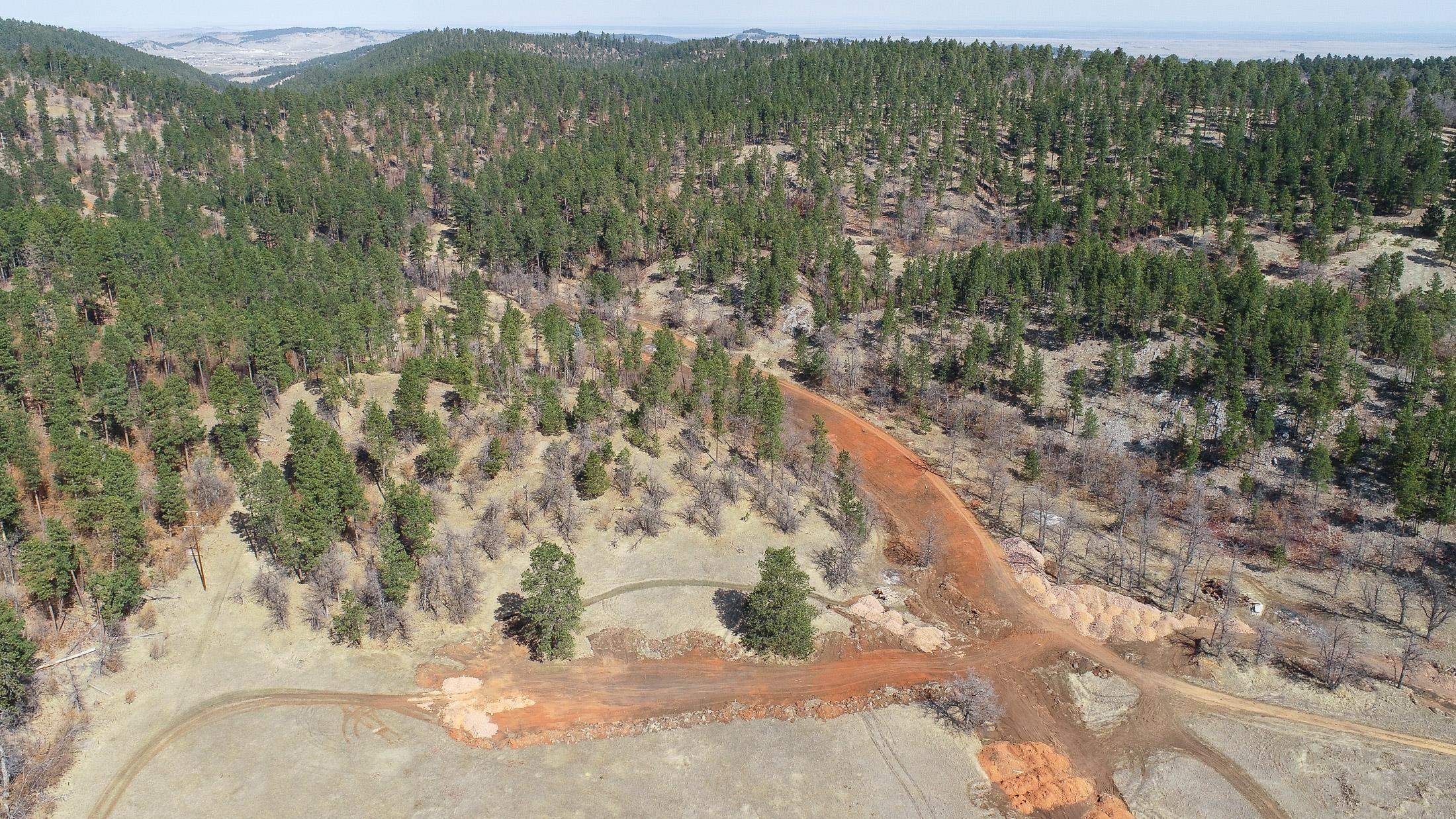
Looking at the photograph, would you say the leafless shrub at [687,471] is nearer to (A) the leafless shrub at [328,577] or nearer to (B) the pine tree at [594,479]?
(B) the pine tree at [594,479]

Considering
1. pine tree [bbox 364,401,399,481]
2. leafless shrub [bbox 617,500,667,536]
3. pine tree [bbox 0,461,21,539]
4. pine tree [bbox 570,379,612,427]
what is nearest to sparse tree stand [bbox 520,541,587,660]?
leafless shrub [bbox 617,500,667,536]

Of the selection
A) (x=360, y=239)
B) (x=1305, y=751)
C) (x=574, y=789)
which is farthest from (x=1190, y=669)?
(x=360, y=239)

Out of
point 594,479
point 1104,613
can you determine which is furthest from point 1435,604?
point 594,479

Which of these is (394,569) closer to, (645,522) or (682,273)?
(645,522)

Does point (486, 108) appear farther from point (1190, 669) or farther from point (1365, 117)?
point (1190, 669)

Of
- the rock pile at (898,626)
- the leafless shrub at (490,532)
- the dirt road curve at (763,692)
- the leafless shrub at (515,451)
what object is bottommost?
the dirt road curve at (763,692)

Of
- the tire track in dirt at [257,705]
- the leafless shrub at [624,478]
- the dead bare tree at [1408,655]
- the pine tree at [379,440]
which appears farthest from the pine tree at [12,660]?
the dead bare tree at [1408,655]
